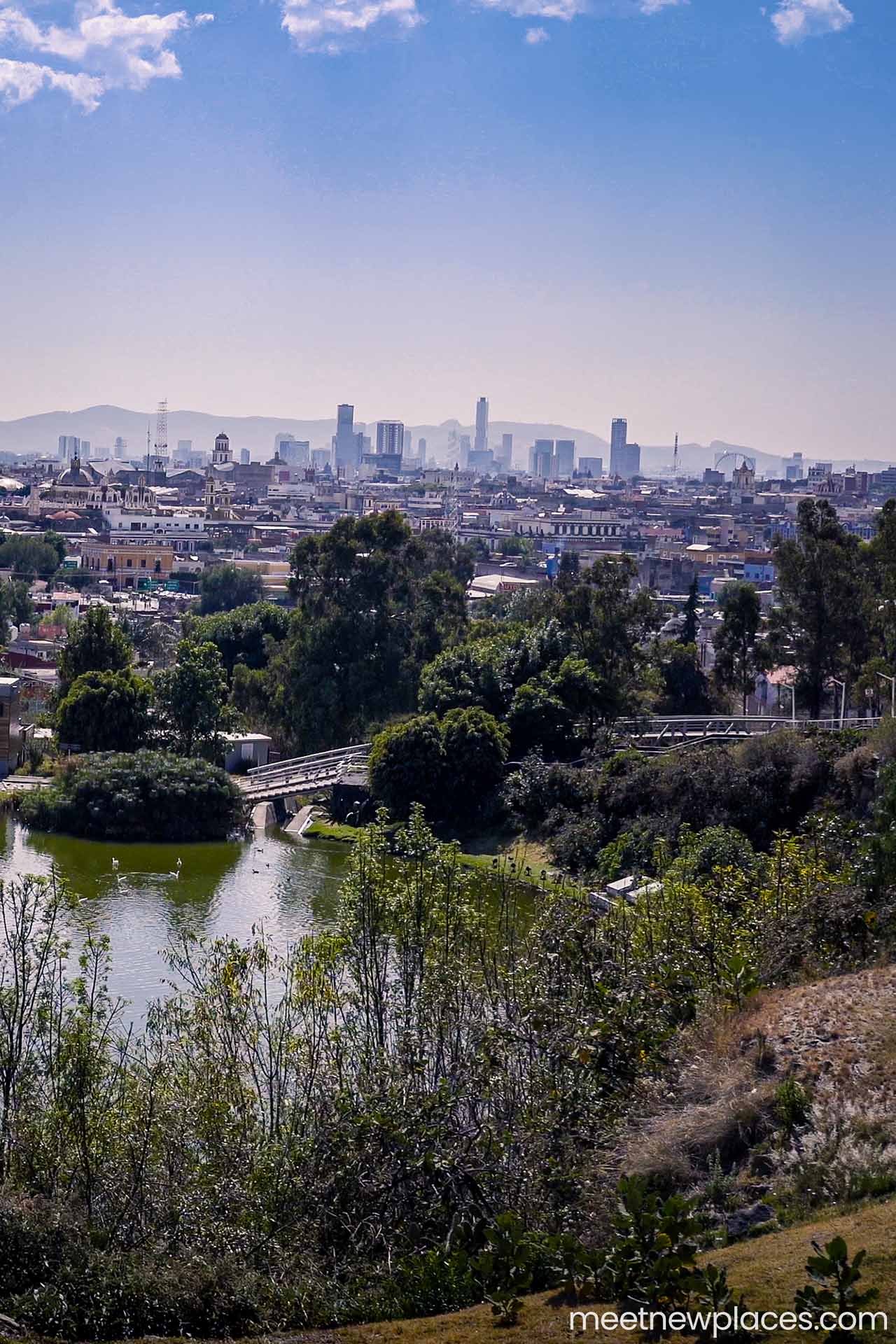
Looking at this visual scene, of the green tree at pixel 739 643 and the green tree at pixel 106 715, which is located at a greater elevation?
the green tree at pixel 739 643

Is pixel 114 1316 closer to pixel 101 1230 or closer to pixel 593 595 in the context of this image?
pixel 101 1230

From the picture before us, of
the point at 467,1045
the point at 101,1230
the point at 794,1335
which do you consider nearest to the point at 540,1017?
the point at 467,1045

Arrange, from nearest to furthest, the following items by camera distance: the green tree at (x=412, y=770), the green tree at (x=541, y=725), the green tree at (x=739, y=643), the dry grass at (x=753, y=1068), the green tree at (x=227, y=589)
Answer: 1. the dry grass at (x=753, y=1068)
2. the green tree at (x=412, y=770)
3. the green tree at (x=541, y=725)
4. the green tree at (x=739, y=643)
5. the green tree at (x=227, y=589)

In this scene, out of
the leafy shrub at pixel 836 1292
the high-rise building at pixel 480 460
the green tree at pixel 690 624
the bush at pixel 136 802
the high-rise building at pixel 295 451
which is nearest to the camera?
the leafy shrub at pixel 836 1292

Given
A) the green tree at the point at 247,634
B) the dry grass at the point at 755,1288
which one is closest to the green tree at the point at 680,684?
the green tree at the point at 247,634

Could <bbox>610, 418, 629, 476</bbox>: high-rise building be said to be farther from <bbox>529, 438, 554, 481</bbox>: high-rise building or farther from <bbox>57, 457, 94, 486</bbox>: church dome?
<bbox>57, 457, 94, 486</bbox>: church dome

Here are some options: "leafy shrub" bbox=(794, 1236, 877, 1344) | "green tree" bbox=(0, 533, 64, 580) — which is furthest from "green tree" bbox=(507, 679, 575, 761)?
"green tree" bbox=(0, 533, 64, 580)

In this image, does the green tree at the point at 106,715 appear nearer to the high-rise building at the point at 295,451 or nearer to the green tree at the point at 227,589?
the green tree at the point at 227,589

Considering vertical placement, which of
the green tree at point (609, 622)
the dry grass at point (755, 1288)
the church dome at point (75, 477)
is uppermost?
the church dome at point (75, 477)
